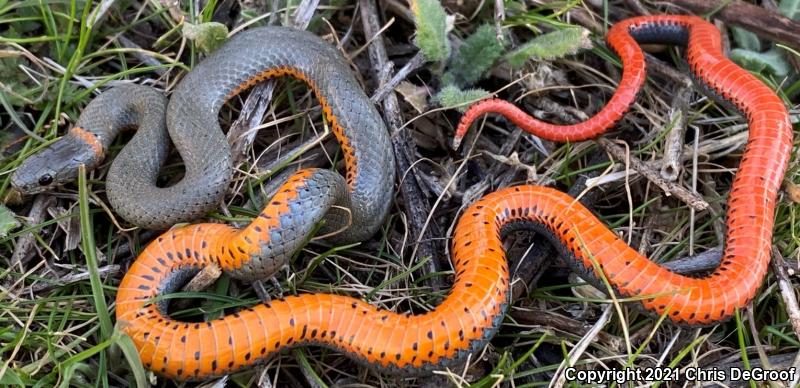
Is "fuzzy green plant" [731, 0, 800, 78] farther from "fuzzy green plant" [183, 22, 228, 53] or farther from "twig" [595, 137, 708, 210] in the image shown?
"fuzzy green plant" [183, 22, 228, 53]

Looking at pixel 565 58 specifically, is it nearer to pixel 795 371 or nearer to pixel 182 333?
pixel 795 371

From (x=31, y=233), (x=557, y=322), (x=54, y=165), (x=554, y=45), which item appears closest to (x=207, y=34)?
(x=54, y=165)

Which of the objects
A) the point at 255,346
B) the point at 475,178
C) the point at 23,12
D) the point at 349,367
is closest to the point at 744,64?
the point at 475,178

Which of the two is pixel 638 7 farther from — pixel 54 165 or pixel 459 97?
pixel 54 165

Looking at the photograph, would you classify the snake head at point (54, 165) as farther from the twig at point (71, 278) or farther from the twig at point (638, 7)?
the twig at point (638, 7)

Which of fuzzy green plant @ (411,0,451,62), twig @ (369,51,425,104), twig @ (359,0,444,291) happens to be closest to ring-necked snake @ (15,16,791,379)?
twig @ (359,0,444,291)

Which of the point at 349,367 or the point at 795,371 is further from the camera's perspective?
the point at 349,367
